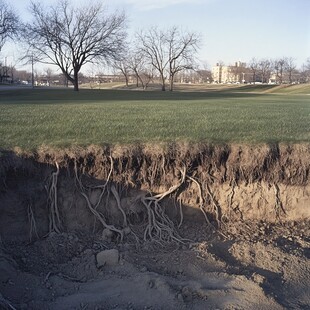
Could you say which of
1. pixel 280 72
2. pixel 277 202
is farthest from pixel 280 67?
pixel 277 202

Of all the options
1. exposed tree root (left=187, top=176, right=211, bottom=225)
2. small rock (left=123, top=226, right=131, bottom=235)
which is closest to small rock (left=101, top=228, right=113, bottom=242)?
small rock (left=123, top=226, right=131, bottom=235)

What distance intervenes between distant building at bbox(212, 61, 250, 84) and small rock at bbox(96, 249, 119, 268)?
356 ft

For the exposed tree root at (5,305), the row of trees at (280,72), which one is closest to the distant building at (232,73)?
the row of trees at (280,72)

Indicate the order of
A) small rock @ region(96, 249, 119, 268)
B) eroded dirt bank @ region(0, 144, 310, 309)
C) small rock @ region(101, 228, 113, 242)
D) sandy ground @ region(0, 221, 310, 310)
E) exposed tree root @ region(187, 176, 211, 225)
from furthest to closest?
exposed tree root @ region(187, 176, 211, 225), small rock @ region(101, 228, 113, 242), small rock @ region(96, 249, 119, 268), eroded dirt bank @ region(0, 144, 310, 309), sandy ground @ region(0, 221, 310, 310)

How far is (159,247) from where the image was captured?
7.29m

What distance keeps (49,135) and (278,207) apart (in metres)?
4.56

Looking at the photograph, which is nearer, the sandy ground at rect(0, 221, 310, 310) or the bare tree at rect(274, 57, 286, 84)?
the sandy ground at rect(0, 221, 310, 310)

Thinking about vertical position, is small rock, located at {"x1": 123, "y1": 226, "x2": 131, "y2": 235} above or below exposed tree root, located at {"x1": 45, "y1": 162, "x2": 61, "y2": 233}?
below

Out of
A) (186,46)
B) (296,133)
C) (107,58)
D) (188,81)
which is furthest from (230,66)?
(296,133)

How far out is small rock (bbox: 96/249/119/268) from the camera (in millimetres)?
6512

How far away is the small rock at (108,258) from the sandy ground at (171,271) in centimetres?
2

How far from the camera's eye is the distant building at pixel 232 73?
11374 cm

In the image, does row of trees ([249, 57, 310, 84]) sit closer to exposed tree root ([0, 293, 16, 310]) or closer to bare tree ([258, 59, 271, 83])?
bare tree ([258, 59, 271, 83])

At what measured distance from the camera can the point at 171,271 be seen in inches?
251
